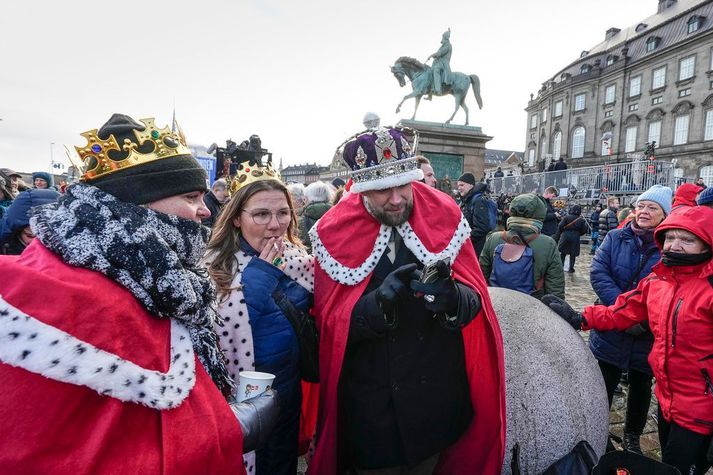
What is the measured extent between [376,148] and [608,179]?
78.0ft

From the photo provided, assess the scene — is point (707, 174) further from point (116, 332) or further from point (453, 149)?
point (116, 332)

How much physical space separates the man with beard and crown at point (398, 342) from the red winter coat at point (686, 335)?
1210mm

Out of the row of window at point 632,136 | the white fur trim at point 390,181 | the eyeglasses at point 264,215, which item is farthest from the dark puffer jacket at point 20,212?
the row of window at point 632,136

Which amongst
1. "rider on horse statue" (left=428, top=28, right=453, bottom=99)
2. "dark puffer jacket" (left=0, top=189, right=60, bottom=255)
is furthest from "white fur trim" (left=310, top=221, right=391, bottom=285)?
"rider on horse statue" (left=428, top=28, right=453, bottom=99)

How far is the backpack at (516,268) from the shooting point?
3.77 metres

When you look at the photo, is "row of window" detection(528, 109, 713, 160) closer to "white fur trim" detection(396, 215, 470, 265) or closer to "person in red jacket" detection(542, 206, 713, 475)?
"person in red jacket" detection(542, 206, 713, 475)

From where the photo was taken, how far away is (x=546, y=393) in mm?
2297

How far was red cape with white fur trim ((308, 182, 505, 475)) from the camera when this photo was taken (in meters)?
2.09

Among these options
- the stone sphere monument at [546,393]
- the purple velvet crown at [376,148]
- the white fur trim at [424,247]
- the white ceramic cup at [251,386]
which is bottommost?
the stone sphere monument at [546,393]

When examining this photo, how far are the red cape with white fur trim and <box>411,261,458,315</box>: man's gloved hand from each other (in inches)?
13.9

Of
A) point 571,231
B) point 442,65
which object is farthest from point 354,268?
point 442,65

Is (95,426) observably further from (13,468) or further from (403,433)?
(403,433)

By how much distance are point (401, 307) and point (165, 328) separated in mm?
1137

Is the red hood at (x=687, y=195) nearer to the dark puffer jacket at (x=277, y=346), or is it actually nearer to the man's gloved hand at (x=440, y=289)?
the man's gloved hand at (x=440, y=289)
